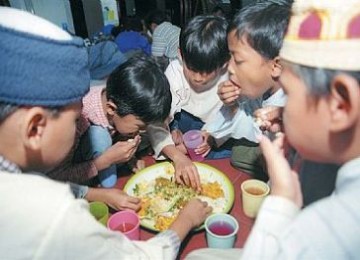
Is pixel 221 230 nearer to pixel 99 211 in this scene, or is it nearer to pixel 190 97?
pixel 99 211

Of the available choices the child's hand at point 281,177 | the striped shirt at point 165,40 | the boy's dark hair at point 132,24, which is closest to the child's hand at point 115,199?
the child's hand at point 281,177

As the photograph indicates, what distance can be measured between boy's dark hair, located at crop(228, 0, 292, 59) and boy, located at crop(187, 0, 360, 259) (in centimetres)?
64

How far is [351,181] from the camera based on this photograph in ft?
2.51

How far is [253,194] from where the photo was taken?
4.47 ft

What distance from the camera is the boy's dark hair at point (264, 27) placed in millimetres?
1418

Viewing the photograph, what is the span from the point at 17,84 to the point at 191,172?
37.7 inches

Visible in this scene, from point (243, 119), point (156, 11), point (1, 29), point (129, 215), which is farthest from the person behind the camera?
point (156, 11)

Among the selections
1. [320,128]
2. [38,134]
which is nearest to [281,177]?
[320,128]

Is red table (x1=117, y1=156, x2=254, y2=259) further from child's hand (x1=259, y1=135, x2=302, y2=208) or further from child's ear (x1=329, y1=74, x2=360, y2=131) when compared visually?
child's ear (x1=329, y1=74, x2=360, y2=131)

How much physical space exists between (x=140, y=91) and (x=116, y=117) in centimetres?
18

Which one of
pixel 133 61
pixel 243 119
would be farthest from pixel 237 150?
pixel 133 61

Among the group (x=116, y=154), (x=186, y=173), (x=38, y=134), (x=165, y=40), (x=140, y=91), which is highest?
(x=38, y=134)

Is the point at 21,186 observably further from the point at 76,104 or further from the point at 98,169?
the point at 98,169

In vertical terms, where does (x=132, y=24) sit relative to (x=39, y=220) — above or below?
below
